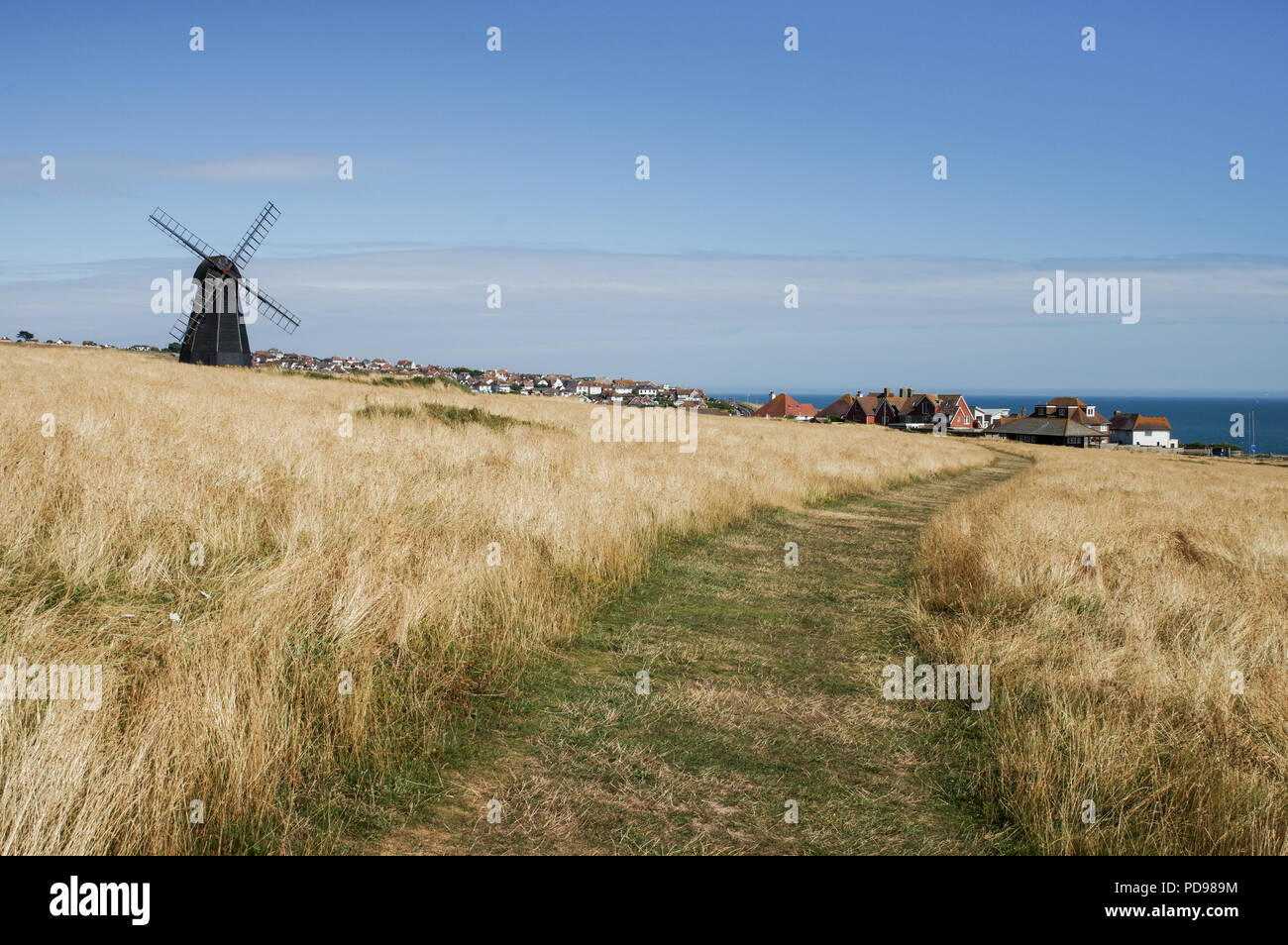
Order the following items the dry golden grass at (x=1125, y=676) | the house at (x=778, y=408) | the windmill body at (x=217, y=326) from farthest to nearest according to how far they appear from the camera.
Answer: the house at (x=778, y=408) → the windmill body at (x=217, y=326) → the dry golden grass at (x=1125, y=676)

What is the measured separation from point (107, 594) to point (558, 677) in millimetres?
3388

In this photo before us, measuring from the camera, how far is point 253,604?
5.37 meters

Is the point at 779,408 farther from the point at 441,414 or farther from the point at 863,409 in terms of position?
the point at 441,414

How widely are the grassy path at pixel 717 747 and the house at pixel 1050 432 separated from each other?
96.6 m

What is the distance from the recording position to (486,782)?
14.6ft

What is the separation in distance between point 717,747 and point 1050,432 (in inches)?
4088

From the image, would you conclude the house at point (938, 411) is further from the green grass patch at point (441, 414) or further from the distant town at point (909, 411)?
the green grass patch at point (441, 414)

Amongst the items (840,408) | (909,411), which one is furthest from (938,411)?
(840,408)

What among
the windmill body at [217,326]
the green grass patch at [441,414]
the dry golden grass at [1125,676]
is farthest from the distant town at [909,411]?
the dry golden grass at [1125,676]

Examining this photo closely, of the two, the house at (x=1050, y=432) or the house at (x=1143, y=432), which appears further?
the house at (x=1143, y=432)

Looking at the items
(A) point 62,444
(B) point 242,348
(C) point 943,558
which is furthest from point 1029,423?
(A) point 62,444

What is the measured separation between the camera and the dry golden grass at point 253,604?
3607 mm
